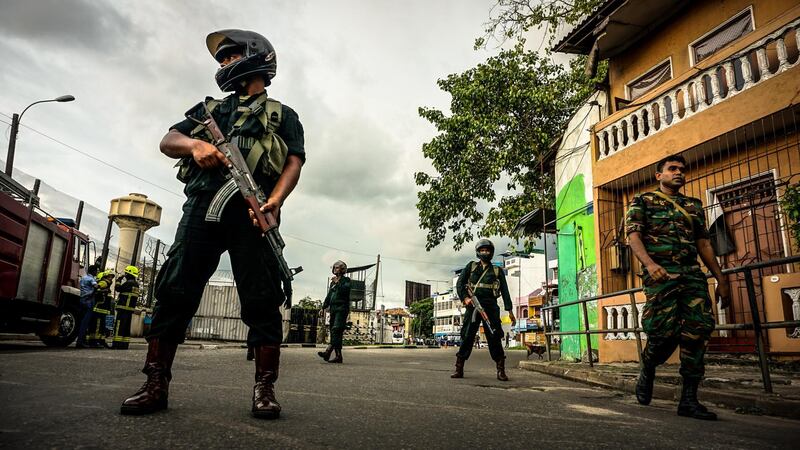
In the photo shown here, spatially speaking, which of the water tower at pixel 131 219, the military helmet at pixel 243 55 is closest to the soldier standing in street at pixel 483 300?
the military helmet at pixel 243 55

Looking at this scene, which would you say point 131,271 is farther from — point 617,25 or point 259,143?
point 617,25

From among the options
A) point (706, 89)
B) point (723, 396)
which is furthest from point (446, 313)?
point (723, 396)

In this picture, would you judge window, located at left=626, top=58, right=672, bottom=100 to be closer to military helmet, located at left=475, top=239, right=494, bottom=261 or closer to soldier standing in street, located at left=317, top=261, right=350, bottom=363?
military helmet, located at left=475, top=239, right=494, bottom=261

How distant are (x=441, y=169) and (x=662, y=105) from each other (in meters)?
7.91

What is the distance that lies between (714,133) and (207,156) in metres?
7.43

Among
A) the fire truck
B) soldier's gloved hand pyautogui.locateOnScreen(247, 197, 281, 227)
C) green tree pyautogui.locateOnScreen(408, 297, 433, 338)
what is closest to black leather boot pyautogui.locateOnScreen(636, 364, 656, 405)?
soldier's gloved hand pyautogui.locateOnScreen(247, 197, 281, 227)

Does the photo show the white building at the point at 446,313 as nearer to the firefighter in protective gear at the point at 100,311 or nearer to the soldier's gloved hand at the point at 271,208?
the firefighter in protective gear at the point at 100,311

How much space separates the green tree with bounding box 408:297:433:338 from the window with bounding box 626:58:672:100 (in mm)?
71317

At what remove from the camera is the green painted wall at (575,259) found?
9.99 m

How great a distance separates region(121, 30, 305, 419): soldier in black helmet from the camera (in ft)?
8.25

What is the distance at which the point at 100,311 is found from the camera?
10.1 m

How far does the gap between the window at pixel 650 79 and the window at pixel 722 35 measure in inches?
21.1

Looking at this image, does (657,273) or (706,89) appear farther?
(706,89)

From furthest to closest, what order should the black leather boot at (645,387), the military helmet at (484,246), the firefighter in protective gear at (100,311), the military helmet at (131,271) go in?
the military helmet at (131,271)
the firefighter in protective gear at (100,311)
the military helmet at (484,246)
the black leather boot at (645,387)
